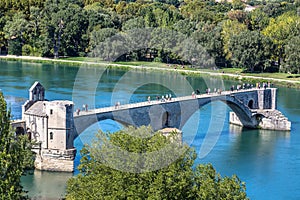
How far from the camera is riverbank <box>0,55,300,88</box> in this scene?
73438 millimetres

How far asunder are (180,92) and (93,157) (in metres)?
38.0

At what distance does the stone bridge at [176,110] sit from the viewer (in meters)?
37.2

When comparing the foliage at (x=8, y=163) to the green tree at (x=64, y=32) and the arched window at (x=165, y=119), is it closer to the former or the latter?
the arched window at (x=165, y=119)

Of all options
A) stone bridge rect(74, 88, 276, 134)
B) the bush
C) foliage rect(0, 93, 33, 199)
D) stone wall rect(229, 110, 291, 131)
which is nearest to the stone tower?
stone bridge rect(74, 88, 276, 134)

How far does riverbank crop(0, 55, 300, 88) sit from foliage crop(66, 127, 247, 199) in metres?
50.3

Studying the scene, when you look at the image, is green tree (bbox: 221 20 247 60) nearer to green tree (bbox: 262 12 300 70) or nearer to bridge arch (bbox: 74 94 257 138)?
green tree (bbox: 262 12 300 70)

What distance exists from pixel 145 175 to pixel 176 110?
21.4 metres

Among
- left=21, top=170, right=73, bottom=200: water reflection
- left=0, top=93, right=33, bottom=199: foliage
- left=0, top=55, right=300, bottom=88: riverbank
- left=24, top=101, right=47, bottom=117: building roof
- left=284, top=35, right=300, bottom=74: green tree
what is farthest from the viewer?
left=284, top=35, right=300, bottom=74: green tree

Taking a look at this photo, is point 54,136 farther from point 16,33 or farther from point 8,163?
point 16,33

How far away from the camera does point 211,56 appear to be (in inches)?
3231

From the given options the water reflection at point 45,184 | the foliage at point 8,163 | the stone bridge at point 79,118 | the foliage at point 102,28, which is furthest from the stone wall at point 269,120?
the foliage at point 102,28

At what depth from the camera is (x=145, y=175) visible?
21734 mm

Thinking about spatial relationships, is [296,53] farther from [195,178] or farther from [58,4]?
[195,178]

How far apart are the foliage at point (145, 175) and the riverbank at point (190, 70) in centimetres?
5034
